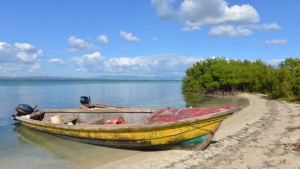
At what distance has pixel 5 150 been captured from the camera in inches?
596

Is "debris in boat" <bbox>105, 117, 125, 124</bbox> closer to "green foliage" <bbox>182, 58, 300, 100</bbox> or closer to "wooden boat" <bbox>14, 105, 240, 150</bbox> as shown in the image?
"wooden boat" <bbox>14, 105, 240, 150</bbox>

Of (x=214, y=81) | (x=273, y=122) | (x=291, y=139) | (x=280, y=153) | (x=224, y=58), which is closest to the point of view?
(x=280, y=153)

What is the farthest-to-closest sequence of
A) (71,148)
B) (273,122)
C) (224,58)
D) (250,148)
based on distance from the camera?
(224,58) → (273,122) → (71,148) → (250,148)

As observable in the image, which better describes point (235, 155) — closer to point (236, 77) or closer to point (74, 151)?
point (74, 151)

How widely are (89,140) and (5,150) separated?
15.0 feet

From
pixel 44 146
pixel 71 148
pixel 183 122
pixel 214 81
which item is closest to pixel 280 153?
pixel 183 122

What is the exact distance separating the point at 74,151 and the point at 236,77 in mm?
49810

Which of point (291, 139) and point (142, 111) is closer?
point (291, 139)

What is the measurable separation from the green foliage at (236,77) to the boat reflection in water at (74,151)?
34389 mm

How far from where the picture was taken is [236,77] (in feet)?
194

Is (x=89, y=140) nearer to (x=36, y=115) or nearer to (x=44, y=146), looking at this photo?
(x=44, y=146)

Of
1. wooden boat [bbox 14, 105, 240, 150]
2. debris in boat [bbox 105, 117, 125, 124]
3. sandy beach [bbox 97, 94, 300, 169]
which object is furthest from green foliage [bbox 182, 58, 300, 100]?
wooden boat [bbox 14, 105, 240, 150]

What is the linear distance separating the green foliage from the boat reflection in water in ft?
A: 113

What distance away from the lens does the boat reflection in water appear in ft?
41.1
